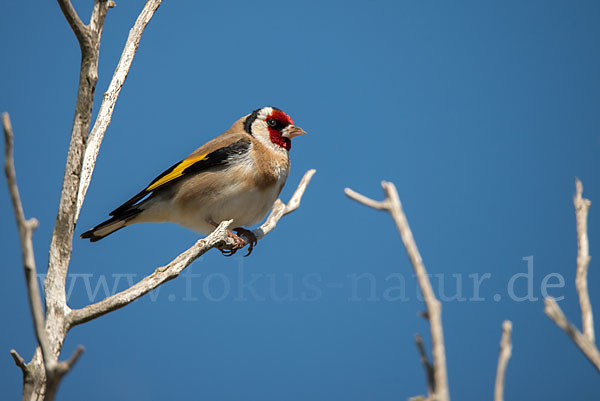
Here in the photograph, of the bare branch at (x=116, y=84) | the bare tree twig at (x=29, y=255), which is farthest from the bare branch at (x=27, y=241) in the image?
the bare branch at (x=116, y=84)

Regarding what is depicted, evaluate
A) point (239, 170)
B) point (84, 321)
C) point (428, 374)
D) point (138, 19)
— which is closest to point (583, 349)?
point (428, 374)

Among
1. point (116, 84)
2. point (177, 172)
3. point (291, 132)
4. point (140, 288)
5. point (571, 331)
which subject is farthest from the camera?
point (291, 132)

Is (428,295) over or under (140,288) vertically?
under

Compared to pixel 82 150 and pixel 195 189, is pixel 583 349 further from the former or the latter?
pixel 195 189

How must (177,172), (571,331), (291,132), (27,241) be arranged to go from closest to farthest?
(571,331), (27,241), (177,172), (291,132)

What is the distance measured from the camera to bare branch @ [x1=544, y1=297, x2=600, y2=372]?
1.69 m

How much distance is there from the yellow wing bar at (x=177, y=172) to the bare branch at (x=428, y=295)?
4389 millimetres

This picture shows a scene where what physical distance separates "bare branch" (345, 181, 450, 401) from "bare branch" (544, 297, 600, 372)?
30 centimetres

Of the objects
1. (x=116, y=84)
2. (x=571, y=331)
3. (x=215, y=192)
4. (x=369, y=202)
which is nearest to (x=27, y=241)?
(x=369, y=202)

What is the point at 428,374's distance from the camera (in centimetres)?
178

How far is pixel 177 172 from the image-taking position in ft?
20.2

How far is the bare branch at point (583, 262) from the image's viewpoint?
2047 mm

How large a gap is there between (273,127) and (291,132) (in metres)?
0.21

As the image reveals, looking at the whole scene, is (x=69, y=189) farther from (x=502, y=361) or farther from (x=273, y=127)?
(x=273, y=127)
